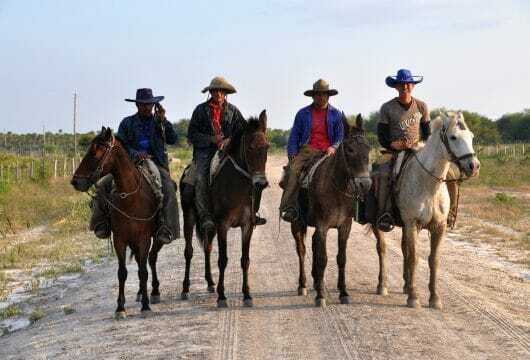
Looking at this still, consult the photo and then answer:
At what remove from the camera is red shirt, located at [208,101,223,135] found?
32.9 feet

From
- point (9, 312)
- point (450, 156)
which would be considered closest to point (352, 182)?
point (450, 156)

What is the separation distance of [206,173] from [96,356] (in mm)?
3191

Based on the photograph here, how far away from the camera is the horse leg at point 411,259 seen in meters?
9.17

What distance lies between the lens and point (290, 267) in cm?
1236

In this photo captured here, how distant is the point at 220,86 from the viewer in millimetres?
9914

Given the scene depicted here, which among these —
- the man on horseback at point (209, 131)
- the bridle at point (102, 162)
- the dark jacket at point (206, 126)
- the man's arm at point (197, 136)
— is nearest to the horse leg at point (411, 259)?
the man on horseback at point (209, 131)

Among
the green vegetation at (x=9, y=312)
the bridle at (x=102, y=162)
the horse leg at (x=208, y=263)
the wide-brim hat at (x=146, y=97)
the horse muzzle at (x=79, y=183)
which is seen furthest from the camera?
the green vegetation at (x=9, y=312)

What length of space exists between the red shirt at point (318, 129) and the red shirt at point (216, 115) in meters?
1.29

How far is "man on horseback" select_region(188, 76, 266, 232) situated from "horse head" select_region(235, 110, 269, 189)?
24.7 inches

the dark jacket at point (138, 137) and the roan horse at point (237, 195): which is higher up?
the dark jacket at point (138, 137)

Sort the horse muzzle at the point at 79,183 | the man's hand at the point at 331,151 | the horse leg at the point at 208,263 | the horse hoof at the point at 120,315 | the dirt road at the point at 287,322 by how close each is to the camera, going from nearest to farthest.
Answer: the dirt road at the point at 287,322
the horse muzzle at the point at 79,183
the horse hoof at the point at 120,315
the man's hand at the point at 331,151
the horse leg at the point at 208,263

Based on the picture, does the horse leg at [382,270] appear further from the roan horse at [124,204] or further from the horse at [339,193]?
the roan horse at [124,204]

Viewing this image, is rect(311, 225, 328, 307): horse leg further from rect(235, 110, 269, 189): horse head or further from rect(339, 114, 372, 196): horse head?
rect(235, 110, 269, 189): horse head

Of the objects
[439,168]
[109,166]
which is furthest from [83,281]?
[439,168]
